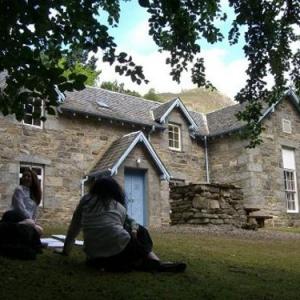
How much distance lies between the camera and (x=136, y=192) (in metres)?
20.1

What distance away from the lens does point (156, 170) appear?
2033 centimetres

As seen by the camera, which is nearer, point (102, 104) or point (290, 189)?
point (102, 104)

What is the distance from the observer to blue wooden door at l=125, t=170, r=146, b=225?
64.8ft

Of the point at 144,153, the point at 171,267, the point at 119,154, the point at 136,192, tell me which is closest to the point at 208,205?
the point at 136,192

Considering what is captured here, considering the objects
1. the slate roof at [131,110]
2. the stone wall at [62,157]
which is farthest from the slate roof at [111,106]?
the stone wall at [62,157]

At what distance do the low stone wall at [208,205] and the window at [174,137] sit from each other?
15.1 feet

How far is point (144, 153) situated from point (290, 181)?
9.07m

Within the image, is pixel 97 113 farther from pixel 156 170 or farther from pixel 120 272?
pixel 120 272

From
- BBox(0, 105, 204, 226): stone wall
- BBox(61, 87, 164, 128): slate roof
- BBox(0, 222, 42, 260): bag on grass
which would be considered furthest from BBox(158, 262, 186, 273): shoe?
BBox(61, 87, 164, 128): slate roof

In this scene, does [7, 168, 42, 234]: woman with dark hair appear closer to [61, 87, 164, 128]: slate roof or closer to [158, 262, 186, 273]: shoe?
[158, 262, 186, 273]: shoe

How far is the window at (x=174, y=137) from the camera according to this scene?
23.5 m

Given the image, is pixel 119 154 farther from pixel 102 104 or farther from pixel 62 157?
pixel 102 104

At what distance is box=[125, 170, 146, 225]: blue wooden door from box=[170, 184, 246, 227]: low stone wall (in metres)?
1.46

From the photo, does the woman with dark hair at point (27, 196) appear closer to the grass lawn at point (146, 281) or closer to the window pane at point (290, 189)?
the grass lawn at point (146, 281)
